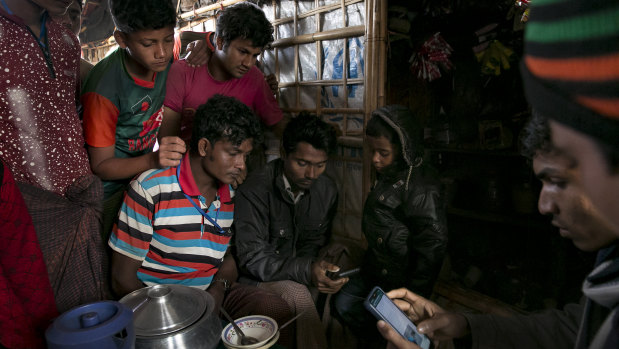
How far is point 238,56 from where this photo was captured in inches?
82.8

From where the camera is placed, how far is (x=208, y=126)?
1727 millimetres

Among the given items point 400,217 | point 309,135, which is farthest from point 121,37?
point 400,217

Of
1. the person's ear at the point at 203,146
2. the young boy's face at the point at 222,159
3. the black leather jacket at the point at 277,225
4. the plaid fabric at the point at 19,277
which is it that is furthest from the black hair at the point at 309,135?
the plaid fabric at the point at 19,277

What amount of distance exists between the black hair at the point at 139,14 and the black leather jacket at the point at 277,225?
91 cm

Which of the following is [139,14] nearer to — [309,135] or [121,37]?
[121,37]

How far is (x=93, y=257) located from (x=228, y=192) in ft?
2.17

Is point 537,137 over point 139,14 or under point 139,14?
under

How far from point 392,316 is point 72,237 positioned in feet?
4.26

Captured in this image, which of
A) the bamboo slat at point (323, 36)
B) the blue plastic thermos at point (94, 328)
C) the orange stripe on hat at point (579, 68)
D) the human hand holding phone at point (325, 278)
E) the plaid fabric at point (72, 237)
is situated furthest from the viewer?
the bamboo slat at point (323, 36)

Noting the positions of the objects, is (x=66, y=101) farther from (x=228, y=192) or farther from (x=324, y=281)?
(x=324, y=281)

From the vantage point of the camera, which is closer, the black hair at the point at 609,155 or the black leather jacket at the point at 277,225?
the black hair at the point at 609,155

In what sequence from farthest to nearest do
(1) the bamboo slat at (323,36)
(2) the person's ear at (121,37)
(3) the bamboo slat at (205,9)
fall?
(3) the bamboo slat at (205,9)
(1) the bamboo slat at (323,36)
(2) the person's ear at (121,37)

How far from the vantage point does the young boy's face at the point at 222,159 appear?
1.72m

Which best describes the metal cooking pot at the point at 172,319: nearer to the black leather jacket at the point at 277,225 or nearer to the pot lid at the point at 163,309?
the pot lid at the point at 163,309
